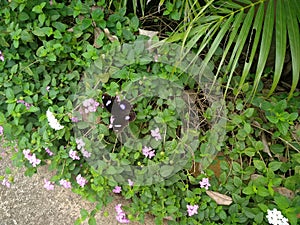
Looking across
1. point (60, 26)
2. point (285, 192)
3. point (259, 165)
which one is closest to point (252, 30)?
point (259, 165)

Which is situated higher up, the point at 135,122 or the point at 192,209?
the point at 135,122

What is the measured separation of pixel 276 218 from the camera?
1.20 m

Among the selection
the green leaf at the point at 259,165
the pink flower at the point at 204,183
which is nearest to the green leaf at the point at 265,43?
the green leaf at the point at 259,165

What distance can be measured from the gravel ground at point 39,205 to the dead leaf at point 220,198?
363 mm

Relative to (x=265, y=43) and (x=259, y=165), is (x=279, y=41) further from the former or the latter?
(x=259, y=165)

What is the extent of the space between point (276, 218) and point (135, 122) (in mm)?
548

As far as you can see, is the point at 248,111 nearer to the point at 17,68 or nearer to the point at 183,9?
the point at 183,9

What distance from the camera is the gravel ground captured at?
158cm

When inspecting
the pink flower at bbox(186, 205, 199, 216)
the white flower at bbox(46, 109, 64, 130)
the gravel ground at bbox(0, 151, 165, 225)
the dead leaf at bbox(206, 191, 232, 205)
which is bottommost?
the gravel ground at bbox(0, 151, 165, 225)

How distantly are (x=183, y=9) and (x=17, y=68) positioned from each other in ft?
2.10

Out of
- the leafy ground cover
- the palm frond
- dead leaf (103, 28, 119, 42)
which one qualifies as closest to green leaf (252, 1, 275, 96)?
the palm frond

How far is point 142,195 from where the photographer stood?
1361mm

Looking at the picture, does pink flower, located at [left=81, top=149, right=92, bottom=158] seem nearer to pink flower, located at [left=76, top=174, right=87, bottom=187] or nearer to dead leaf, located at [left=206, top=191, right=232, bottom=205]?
pink flower, located at [left=76, top=174, right=87, bottom=187]

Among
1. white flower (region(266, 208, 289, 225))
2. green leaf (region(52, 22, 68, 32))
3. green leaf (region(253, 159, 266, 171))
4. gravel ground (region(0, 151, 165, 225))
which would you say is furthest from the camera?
gravel ground (region(0, 151, 165, 225))
